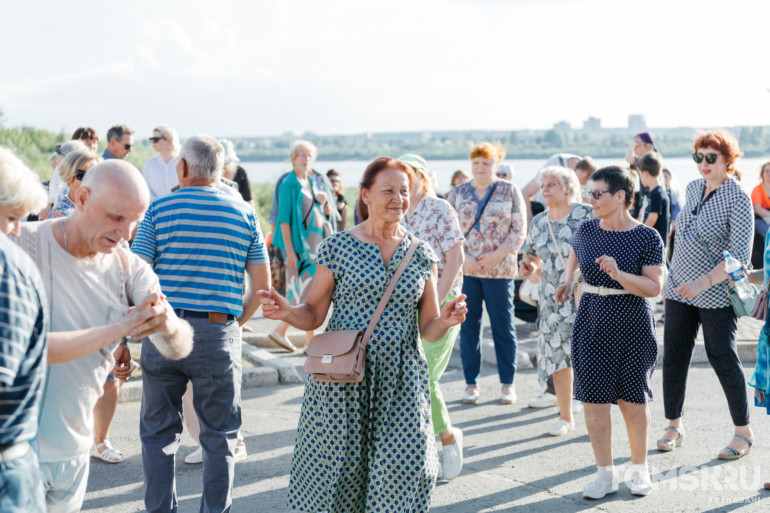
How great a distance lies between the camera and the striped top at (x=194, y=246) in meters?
4.25

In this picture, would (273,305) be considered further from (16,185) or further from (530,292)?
(530,292)

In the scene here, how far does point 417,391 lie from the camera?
4078mm

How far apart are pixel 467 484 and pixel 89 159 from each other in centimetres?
325

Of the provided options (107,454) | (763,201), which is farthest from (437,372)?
(763,201)

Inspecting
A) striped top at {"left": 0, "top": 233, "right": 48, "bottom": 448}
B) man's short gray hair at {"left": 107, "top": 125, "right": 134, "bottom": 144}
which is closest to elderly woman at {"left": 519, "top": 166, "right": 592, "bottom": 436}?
man's short gray hair at {"left": 107, "top": 125, "right": 134, "bottom": 144}

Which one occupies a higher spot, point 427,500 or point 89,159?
point 89,159

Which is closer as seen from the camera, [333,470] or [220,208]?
[333,470]

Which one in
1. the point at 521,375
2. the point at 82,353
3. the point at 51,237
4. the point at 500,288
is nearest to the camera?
the point at 82,353

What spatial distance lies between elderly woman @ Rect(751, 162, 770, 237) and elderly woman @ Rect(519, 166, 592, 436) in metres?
4.88

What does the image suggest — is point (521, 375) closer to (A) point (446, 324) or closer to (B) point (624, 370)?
(B) point (624, 370)

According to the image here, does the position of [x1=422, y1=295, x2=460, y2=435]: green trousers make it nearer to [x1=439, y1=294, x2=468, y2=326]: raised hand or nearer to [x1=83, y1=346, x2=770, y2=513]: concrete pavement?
[x1=83, y1=346, x2=770, y2=513]: concrete pavement

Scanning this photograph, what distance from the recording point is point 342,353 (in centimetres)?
394

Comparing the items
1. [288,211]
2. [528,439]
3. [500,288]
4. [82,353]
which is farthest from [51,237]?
[288,211]

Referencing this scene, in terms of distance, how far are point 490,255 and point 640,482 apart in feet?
8.49
